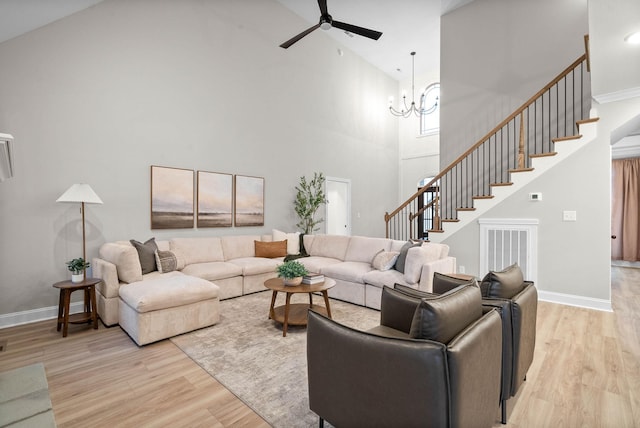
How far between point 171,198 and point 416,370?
440 cm

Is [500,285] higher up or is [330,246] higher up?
[500,285]

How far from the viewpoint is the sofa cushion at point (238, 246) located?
196 inches

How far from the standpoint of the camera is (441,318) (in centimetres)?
134

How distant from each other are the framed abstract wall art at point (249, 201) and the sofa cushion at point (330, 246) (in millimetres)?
1126

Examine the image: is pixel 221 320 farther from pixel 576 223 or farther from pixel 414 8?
pixel 414 8

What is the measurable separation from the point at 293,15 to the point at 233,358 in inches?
255

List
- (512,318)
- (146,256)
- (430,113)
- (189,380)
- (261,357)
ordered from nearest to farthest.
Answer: (512,318) → (189,380) → (261,357) → (146,256) → (430,113)

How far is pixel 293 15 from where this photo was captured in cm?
641

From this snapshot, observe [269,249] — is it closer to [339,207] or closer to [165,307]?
[165,307]

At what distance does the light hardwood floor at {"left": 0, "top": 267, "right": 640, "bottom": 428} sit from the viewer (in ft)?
6.11

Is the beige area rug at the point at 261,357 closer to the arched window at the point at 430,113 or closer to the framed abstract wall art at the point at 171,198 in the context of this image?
the framed abstract wall art at the point at 171,198

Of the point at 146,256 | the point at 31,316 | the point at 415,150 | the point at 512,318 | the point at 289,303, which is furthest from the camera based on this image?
the point at 415,150

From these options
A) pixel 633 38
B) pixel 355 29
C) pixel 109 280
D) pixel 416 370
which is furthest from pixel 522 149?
pixel 109 280

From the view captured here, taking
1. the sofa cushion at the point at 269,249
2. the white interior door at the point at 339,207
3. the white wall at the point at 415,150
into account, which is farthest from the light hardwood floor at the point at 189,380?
the white wall at the point at 415,150
